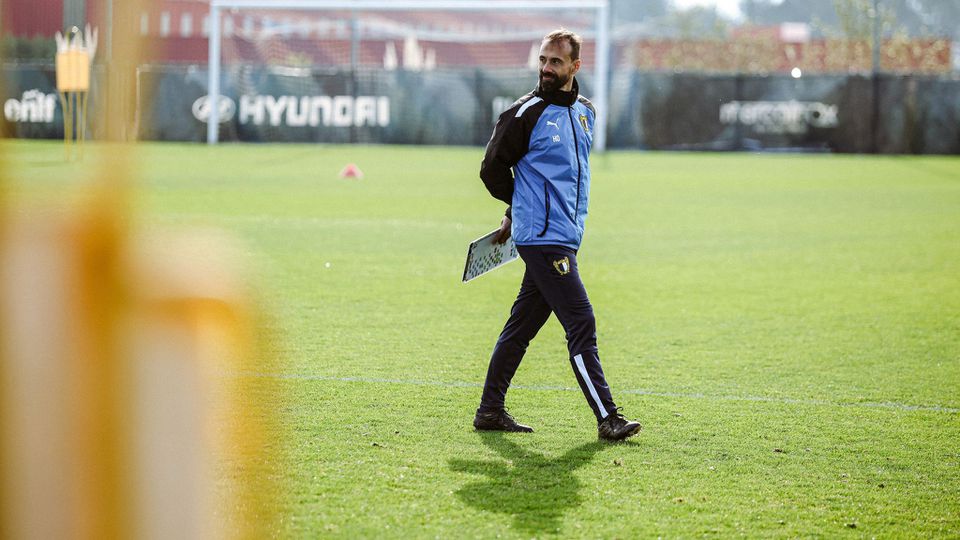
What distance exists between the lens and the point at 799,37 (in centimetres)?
8712

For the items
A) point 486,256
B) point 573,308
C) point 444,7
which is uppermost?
point 444,7

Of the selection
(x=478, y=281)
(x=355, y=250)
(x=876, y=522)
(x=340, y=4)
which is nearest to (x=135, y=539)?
(x=876, y=522)

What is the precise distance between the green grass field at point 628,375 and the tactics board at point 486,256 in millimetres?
699

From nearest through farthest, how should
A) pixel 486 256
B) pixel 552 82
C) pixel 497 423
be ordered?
pixel 552 82, pixel 497 423, pixel 486 256

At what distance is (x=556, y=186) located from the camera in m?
5.02

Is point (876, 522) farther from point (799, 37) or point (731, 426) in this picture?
point (799, 37)

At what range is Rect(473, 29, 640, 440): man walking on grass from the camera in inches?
196

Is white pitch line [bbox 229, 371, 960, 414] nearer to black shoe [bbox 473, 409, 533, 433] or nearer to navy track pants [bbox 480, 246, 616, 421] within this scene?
black shoe [bbox 473, 409, 533, 433]

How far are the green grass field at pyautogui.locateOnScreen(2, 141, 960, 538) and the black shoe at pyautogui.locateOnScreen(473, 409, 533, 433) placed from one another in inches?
3.3

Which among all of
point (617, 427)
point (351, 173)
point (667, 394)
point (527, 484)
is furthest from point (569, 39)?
point (351, 173)

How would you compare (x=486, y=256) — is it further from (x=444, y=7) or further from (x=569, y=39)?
(x=444, y=7)

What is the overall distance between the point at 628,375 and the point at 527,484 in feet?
7.79

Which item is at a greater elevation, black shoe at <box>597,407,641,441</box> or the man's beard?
the man's beard

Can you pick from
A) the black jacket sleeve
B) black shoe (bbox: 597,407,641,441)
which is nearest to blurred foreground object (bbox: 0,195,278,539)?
the black jacket sleeve
